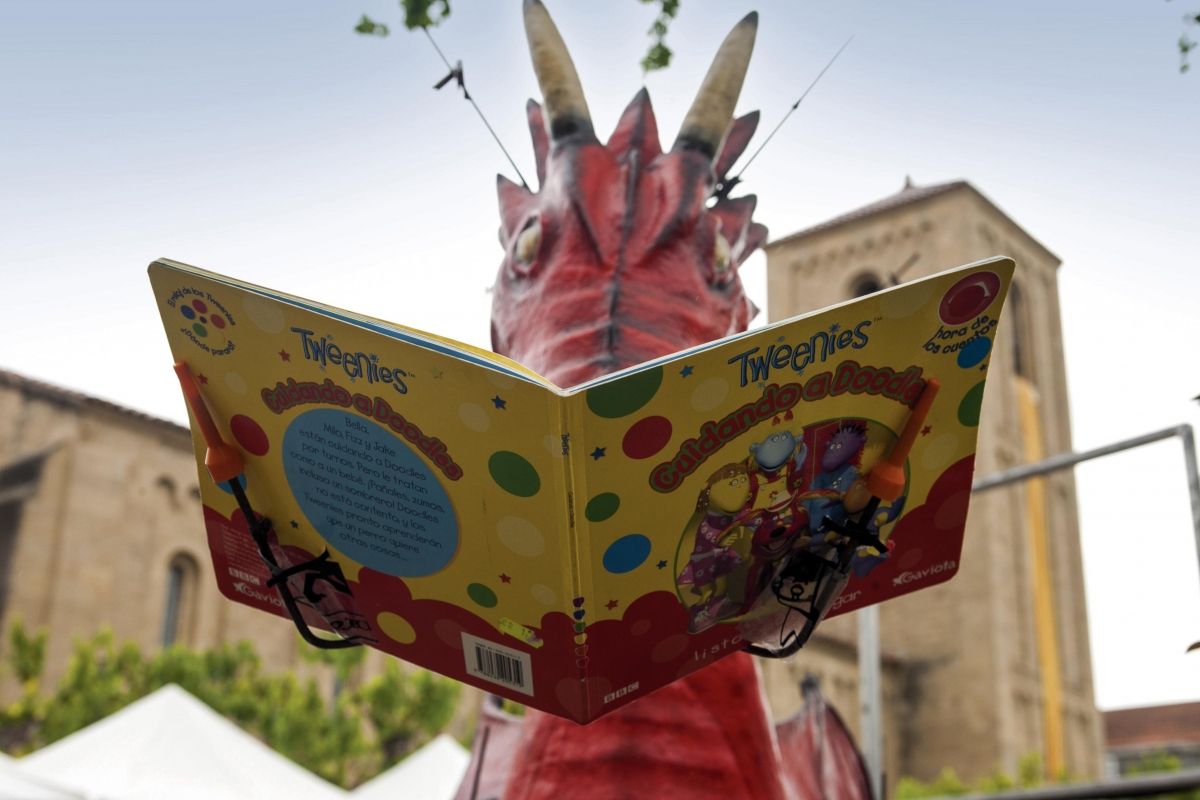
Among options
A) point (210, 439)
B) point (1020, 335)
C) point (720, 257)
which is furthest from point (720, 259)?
point (1020, 335)

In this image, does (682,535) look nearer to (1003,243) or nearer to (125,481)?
(125,481)

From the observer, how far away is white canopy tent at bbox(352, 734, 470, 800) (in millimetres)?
8805

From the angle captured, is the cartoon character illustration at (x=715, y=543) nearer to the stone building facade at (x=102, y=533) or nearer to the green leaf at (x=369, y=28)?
the green leaf at (x=369, y=28)

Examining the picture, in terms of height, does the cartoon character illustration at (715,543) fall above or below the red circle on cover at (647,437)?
below

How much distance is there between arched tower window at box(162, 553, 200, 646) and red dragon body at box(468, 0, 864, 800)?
16261 millimetres

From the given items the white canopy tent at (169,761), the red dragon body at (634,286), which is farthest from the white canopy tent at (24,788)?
the red dragon body at (634,286)

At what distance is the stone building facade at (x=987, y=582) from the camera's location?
2984 centimetres

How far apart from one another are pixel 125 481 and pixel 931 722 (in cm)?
1955

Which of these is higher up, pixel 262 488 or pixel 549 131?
pixel 549 131

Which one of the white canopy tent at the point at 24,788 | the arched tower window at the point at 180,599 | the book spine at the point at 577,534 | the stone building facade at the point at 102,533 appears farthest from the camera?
the arched tower window at the point at 180,599

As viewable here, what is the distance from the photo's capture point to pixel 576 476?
5.32ft

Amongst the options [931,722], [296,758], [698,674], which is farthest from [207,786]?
[931,722]

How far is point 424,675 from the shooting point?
49.6ft

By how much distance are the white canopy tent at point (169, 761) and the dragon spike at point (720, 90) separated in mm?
5194
